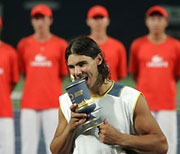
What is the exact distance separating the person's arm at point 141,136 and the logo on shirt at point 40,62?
3.37m

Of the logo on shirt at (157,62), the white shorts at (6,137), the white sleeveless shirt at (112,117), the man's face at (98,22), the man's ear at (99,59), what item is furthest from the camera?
the man's face at (98,22)

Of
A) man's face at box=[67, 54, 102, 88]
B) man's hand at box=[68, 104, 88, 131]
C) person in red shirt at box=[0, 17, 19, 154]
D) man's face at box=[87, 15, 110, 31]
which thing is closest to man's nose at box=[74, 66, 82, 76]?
man's face at box=[67, 54, 102, 88]

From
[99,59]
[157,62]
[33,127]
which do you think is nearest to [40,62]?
[33,127]

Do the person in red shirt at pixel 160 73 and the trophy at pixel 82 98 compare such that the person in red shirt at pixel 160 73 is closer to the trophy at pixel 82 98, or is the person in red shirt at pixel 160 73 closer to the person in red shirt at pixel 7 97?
the person in red shirt at pixel 7 97

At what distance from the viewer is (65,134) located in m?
2.76

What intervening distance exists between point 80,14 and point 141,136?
11.6 metres

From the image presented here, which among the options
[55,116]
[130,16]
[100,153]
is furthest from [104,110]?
[130,16]

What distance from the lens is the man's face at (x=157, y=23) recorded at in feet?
20.3

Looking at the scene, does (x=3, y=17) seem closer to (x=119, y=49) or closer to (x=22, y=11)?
(x=22, y=11)

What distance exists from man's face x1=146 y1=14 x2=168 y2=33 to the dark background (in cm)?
779

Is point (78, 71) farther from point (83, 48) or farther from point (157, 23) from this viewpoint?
point (157, 23)

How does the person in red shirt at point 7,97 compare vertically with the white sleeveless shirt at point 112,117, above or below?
below

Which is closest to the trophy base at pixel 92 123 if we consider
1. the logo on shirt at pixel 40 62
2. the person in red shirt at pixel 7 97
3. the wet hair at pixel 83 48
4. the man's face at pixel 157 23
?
the wet hair at pixel 83 48

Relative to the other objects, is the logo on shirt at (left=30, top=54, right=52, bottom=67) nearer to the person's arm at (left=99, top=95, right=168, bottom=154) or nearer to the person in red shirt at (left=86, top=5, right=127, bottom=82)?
the person in red shirt at (left=86, top=5, right=127, bottom=82)
